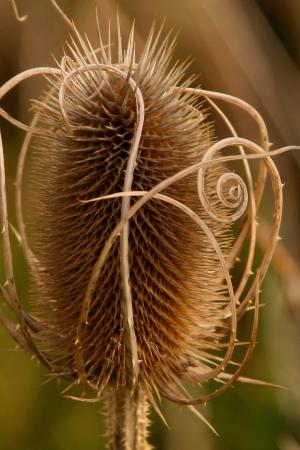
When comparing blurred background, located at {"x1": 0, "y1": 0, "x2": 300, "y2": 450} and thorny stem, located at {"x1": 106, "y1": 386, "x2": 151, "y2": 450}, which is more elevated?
blurred background, located at {"x1": 0, "y1": 0, "x2": 300, "y2": 450}

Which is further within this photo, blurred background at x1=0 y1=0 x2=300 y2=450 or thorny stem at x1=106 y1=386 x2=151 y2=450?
blurred background at x1=0 y1=0 x2=300 y2=450


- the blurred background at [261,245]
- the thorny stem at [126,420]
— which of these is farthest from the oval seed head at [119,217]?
the blurred background at [261,245]

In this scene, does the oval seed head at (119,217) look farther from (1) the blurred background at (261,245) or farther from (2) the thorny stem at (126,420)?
(1) the blurred background at (261,245)

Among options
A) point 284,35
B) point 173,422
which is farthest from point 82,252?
point 284,35

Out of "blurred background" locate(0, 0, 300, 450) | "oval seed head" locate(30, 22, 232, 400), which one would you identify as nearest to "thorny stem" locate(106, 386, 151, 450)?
"oval seed head" locate(30, 22, 232, 400)

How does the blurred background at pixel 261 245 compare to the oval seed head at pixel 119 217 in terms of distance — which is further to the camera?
the blurred background at pixel 261 245

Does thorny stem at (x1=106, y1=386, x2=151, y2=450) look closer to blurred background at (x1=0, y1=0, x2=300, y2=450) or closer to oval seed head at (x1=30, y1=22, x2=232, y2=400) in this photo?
oval seed head at (x1=30, y1=22, x2=232, y2=400)

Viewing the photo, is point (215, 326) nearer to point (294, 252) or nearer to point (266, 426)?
point (266, 426)
